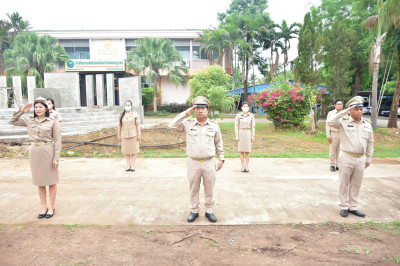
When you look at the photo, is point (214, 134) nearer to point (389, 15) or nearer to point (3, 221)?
point (3, 221)

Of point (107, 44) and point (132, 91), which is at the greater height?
point (107, 44)

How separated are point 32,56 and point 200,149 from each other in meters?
25.2

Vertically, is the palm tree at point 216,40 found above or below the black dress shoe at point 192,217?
above

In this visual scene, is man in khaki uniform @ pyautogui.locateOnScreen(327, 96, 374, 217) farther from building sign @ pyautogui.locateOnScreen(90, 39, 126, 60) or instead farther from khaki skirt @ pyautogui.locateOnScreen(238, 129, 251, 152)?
building sign @ pyautogui.locateOnScreen(90, 39, 126, 60)

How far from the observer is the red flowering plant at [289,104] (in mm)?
14195

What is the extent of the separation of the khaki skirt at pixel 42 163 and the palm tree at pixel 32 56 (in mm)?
22691

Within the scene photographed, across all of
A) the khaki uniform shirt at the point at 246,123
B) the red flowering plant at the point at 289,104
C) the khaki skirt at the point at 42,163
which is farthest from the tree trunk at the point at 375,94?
the khaki skirt at the point at 42,163

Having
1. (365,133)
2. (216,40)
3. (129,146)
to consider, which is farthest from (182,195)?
(216,40)

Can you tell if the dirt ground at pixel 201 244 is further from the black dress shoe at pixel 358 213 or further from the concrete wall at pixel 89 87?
the concrete wall at pixel 89 87

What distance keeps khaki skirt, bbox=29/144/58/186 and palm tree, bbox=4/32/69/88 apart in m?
22.7

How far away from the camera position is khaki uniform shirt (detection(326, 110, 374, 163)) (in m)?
4.11

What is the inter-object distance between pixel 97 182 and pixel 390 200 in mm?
5282

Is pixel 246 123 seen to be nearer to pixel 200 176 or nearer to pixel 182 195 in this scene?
pixel 182 195

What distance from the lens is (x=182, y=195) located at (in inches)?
198
